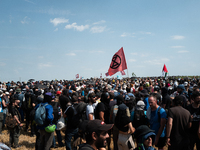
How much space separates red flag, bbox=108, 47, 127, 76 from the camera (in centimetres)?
1193

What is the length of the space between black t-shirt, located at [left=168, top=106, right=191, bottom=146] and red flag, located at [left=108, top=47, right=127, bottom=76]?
26.1 ft

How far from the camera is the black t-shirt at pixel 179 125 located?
3943mm

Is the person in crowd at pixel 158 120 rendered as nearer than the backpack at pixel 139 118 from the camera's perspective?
Yes

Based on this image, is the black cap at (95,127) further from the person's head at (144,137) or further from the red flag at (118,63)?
the red flag at (118,63)

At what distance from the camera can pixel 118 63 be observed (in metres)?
12.1

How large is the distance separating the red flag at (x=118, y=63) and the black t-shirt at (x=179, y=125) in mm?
7945

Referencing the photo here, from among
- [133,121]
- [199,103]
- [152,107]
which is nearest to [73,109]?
A: [133,121]

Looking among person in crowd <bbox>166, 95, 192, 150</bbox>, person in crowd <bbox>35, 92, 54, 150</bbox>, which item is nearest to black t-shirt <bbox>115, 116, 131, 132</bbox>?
person in crowd <bbox>166, 95, 192, 150</bbox>

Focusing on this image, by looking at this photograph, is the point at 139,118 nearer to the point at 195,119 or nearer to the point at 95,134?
the point at 195,119

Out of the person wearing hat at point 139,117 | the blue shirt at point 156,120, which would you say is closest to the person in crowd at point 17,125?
the person wearing hat at point 139,117

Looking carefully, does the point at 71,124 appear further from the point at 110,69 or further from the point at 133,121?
the point at 110,69

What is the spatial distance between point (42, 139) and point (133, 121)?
2.84 metres

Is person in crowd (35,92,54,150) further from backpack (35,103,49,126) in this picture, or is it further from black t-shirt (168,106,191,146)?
black t-shirt (168,106,191,146)

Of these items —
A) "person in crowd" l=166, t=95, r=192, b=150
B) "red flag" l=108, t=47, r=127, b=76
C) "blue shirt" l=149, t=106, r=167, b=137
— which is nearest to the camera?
"person in crowd" l=166, t=95, r=192, b=150
